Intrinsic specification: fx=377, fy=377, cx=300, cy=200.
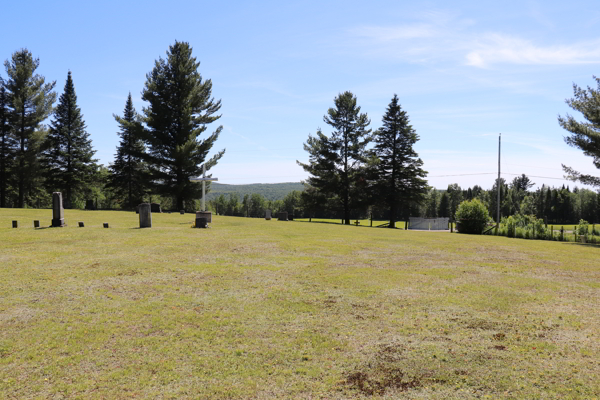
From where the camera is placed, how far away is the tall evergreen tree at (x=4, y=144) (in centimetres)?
4050

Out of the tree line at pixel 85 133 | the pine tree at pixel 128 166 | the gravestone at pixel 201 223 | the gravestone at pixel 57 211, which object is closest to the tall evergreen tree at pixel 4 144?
the tree line at pixel 85 133

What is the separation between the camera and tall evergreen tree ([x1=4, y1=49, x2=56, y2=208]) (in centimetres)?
4084

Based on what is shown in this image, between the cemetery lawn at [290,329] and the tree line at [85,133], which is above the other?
the tree line at [85,133]

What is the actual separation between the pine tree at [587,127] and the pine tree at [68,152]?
163ft

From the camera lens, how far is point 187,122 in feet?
127

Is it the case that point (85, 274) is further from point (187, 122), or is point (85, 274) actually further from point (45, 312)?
point (187, 122)

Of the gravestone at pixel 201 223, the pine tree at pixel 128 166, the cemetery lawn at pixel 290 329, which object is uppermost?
the pine tree at pixel 128 166

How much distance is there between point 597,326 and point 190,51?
4259 centimetres

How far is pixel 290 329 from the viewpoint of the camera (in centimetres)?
587

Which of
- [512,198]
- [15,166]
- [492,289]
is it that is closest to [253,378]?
[492,289]

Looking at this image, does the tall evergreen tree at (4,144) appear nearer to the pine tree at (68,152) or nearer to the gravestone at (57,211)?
the pine tree at (68,152)

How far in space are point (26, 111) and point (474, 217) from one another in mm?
47428

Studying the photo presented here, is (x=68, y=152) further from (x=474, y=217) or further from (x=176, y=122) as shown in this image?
(x=474, y=217)

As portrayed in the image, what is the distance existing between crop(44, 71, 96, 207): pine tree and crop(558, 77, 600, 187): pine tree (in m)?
49.6
